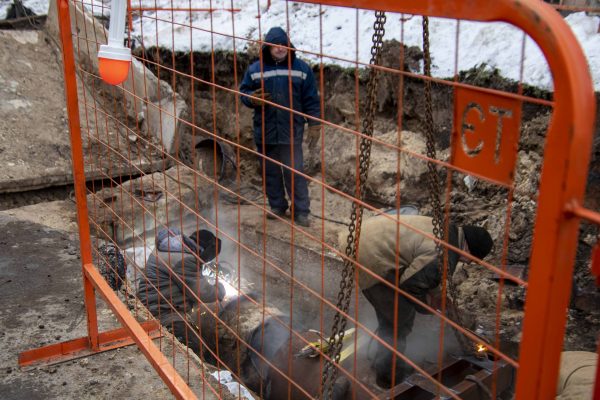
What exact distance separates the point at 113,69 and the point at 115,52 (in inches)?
2.4

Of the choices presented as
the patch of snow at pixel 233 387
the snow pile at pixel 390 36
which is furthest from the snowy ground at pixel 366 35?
the patch of snow at pixel 233 387

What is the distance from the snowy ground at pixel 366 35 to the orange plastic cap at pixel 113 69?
1066mm

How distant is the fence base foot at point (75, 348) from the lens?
3.19 m

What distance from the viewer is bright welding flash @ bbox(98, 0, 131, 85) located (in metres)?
2.15

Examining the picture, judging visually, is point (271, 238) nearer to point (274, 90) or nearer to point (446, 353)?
point (274, 90)

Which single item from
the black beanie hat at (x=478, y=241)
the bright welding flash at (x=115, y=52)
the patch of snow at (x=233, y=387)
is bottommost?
the patch of snow at (x=233, y=387)

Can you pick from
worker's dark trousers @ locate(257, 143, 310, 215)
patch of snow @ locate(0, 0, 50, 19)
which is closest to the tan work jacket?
worker's dark trousers @ locate(257, 143, 310, 215)

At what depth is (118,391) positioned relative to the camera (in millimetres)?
2977

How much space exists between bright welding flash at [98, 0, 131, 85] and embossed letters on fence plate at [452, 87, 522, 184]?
4.68ft

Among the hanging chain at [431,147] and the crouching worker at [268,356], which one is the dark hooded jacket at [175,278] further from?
the hanging chain at [431,147]

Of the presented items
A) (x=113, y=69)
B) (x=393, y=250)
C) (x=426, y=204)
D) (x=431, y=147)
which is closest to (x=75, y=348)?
(x=113, y=69)

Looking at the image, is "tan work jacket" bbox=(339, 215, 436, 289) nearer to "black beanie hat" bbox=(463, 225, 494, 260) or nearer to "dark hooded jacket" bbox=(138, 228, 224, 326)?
"black beanie hat" bbox=(463, 225, 494, 260)

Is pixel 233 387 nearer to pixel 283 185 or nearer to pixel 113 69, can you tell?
pixel 113 69

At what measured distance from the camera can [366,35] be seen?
24.8 ft
